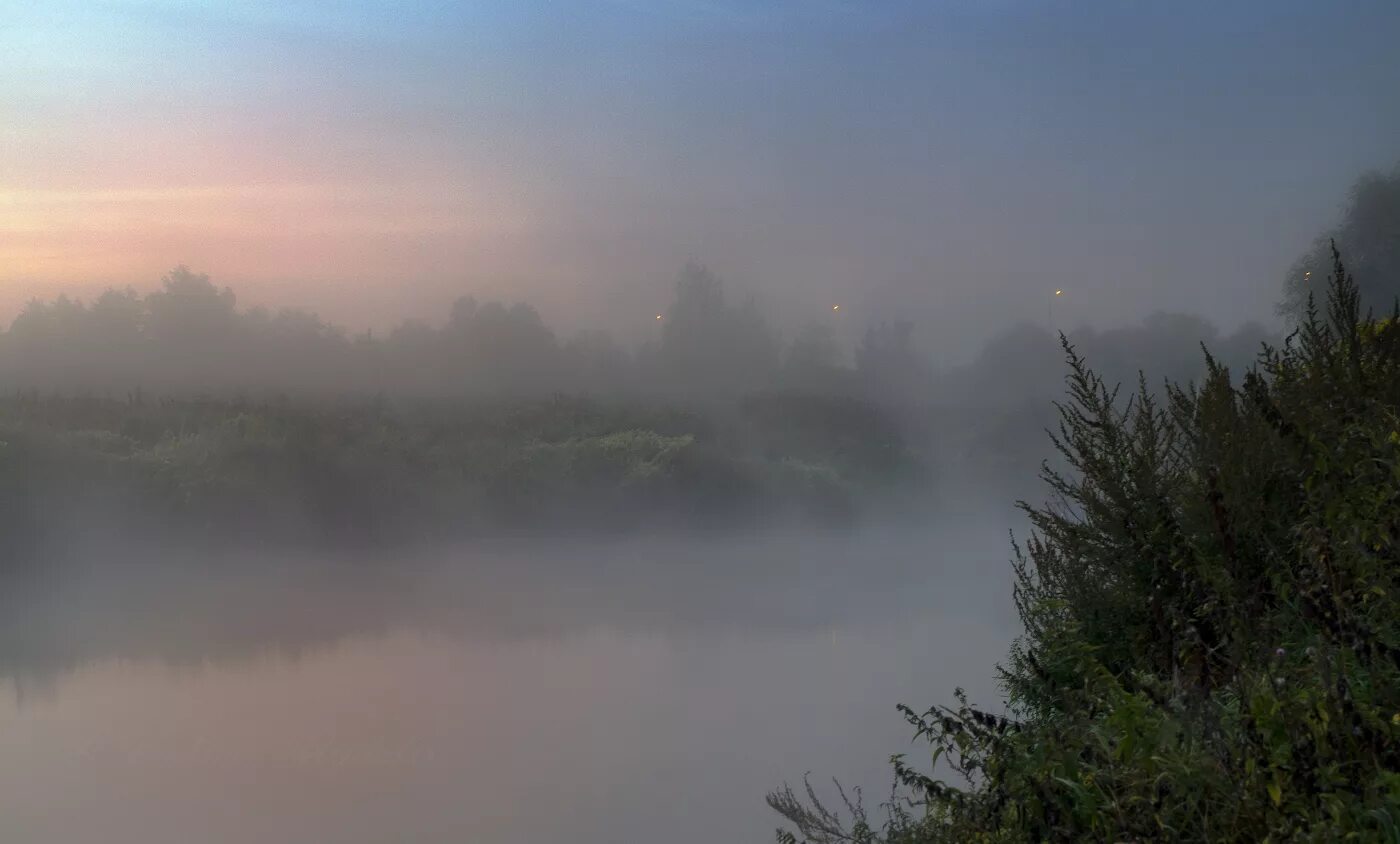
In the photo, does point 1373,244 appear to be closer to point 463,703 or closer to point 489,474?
point 463,703

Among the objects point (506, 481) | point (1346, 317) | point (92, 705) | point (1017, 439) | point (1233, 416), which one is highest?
point (506, 481)

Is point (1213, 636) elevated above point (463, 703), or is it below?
A: below

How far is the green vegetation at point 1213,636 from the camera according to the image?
184 centimetres

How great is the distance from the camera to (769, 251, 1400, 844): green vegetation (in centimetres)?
184

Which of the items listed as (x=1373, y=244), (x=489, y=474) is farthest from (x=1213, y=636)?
(x=489, y=474)

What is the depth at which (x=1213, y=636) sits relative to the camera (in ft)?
10.5

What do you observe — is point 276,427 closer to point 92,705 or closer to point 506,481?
point 506,481

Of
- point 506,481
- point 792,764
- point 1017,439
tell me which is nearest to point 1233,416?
point 792,764

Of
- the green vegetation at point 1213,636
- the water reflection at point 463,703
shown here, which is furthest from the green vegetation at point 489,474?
the green vegetation at point 1213,636

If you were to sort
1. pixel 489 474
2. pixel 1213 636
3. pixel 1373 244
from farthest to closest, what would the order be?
pixel 489 474 → pixel 1373 244 → pixel 1213 636

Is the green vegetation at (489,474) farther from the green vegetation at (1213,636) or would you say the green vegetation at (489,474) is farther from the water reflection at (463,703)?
the green vegetation at (1213,636)

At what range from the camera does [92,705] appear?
20656mm

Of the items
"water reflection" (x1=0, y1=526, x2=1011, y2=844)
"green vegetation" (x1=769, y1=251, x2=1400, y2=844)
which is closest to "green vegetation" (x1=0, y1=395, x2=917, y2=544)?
"water reflection" (x1=0, y1=526, x2=1011, y2=844)

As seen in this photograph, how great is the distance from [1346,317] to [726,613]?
95.7ft
